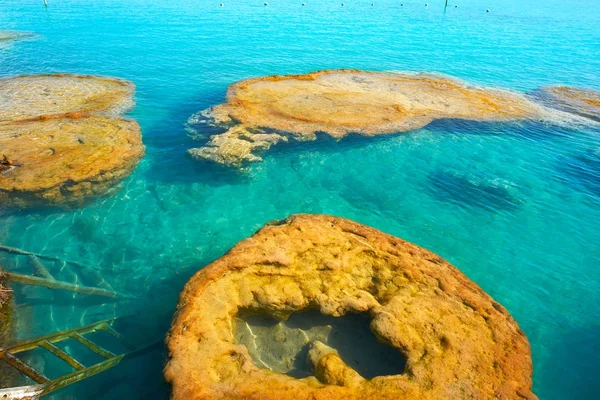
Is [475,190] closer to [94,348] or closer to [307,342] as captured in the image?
[307,342]

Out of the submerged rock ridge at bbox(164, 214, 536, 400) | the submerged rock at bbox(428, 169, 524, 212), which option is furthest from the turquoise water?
the submerged rock ridge at bbox(164, 214, 536, 400)

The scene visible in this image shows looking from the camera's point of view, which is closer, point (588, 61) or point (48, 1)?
point (588, 61)

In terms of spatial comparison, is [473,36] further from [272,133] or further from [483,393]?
[483,393]

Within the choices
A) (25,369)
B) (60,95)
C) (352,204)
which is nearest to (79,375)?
(25,369)

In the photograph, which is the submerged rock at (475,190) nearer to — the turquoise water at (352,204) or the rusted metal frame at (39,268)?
the turquoise water at (352,204)

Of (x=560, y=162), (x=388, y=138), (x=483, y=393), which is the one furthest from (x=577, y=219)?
(x=483, y=393)
